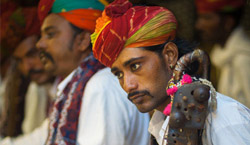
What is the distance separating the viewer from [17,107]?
4.97 meters

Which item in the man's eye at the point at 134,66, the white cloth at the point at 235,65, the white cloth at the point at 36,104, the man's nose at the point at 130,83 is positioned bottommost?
the white cloth at the point at 36,104

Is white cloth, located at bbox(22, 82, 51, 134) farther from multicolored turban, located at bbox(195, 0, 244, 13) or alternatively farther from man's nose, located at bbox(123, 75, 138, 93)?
man's nose, located at bbox(123, 75, 138, 93)

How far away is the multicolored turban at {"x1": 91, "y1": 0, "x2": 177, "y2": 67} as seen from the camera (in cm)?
212

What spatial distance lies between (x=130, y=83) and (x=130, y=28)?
32 centimetres

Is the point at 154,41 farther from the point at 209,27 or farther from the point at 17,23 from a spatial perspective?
the point at 209,27

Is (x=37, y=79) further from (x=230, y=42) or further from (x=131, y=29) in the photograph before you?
(x=131, y=29)

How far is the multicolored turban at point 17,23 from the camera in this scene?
415 centimetres

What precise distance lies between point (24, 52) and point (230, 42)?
8.63ft

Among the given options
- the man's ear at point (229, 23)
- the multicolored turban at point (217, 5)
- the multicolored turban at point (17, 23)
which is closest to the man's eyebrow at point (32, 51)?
the multicolored turban at point (17, 23)

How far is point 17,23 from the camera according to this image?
4242 millimetres

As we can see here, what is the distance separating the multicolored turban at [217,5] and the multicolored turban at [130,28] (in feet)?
9.01

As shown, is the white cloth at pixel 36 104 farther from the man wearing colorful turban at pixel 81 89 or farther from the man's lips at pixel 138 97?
the man's lips at pixel 138 97

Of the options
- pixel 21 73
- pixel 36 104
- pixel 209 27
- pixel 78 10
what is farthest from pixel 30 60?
pixel 209 27

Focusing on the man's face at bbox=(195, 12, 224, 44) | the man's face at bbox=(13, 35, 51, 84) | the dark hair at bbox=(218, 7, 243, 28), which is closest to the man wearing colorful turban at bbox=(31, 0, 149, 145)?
the man's face at bbox=(13, 35, 51, 84)
